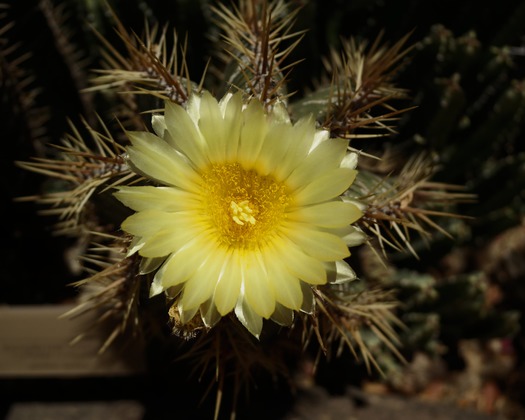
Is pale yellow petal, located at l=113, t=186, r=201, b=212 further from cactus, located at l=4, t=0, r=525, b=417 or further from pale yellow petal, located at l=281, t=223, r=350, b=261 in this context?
cactus, located at l=4, t=0, r=525, b=417

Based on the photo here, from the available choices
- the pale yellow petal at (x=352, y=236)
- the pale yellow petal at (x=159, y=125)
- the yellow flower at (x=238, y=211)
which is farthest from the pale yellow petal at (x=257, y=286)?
the pale yellow petal at (x=159, y=125)

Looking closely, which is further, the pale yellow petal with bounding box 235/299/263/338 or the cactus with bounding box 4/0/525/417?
the cactus with bounding box 4/0/525/417

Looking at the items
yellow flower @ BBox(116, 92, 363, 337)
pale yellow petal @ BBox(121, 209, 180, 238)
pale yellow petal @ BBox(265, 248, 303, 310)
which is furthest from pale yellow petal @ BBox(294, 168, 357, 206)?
pale yellow petal @ BBox(121, 209, 180, 238)

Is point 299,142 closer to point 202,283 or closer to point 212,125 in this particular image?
point 212,125

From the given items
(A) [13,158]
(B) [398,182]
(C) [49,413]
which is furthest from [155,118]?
(C) [49,413]

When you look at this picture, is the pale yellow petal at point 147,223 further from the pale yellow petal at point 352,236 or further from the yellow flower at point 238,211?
the pale yellow petal at point 352,236
